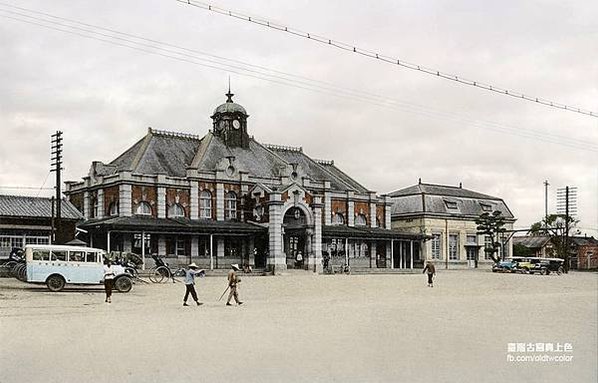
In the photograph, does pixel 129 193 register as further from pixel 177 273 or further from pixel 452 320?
pixel 452 320

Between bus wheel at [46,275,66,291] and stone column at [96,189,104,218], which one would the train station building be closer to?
stone column at [96,189,104,218]

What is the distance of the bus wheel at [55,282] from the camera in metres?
24.4

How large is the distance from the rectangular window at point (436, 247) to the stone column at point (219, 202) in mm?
19503

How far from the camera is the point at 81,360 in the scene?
10781mm

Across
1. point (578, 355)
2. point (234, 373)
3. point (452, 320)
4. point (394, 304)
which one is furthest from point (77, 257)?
point (578, 355)

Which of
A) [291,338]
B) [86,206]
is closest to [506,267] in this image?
[86,206]

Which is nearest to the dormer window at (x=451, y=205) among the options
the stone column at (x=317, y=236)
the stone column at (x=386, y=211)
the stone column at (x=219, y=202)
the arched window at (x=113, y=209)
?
the stone column at (x=386, y=211)

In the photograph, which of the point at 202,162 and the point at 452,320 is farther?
the point at 202,162

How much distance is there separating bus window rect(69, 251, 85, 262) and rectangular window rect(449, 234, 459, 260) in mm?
39393

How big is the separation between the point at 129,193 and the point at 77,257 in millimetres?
18645

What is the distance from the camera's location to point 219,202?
46.8 m

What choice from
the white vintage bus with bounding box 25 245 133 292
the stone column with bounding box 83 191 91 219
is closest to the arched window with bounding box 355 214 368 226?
the stone column with bounding box 83 191 91 219

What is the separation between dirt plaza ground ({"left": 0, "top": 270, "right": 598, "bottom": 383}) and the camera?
9945 mm

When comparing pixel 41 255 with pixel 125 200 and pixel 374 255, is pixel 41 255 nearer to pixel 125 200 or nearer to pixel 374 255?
pixel 125 200
